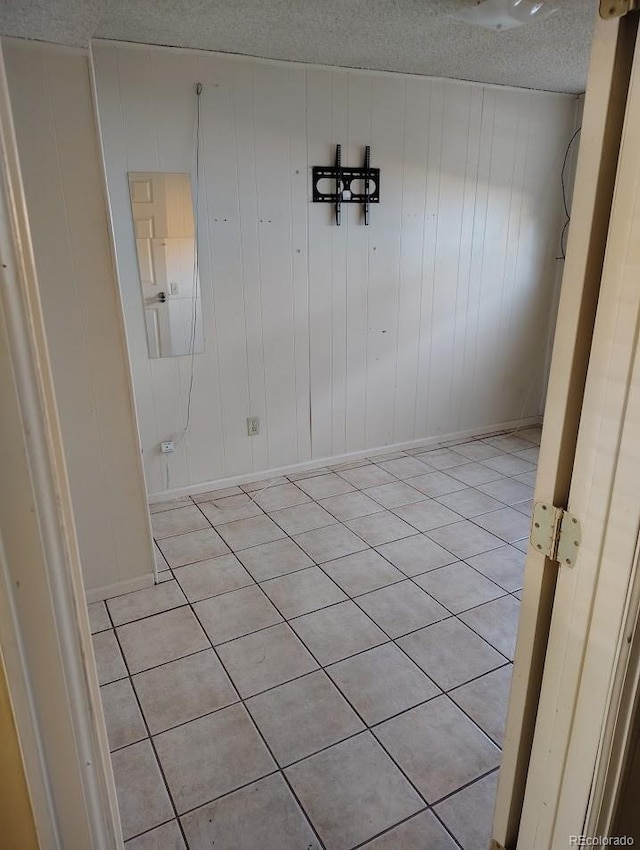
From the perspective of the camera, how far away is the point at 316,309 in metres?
3.50

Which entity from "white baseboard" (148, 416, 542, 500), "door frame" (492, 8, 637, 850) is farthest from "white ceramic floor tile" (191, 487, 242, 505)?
"door frame" (492, 8, 637, 850)

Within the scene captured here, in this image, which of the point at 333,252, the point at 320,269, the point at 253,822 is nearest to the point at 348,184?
the point at 333,252

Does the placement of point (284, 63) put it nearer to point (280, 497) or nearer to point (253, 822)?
point (280, 497)

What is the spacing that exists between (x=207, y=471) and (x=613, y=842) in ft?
9.27

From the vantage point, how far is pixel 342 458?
12.9ft

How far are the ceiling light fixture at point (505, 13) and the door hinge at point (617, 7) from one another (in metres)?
1.85

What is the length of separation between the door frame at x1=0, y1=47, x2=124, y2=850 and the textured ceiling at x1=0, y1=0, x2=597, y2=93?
1554mm

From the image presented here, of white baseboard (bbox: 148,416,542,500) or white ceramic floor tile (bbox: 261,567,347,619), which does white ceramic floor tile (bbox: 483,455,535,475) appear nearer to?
white baseboard (bbox: 148,416,542,500)

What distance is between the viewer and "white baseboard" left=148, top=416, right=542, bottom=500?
343 centimetres

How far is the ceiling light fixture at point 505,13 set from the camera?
Answer: 2207 millimetres

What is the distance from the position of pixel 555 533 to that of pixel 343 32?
8.66ft

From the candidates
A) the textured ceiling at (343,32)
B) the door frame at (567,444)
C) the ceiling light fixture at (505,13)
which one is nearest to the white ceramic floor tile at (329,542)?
the door frame at (567,444)

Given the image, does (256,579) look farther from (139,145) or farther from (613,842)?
(139,145)

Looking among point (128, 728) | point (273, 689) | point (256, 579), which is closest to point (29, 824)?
point (128, 728)
